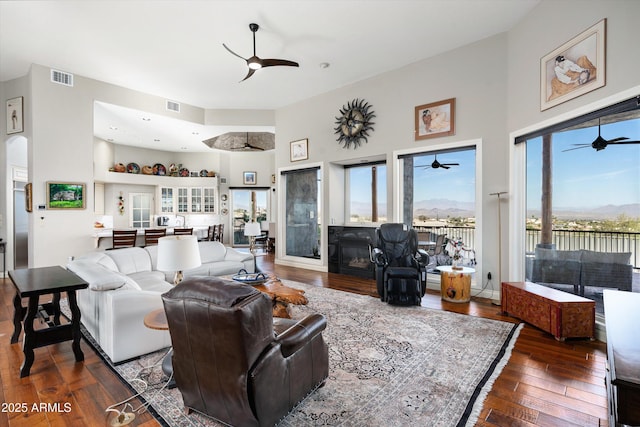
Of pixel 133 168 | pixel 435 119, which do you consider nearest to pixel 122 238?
pixel 133 168

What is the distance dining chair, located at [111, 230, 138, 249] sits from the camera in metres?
5.78

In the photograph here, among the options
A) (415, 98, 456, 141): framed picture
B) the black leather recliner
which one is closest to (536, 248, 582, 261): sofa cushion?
the black leather recliner

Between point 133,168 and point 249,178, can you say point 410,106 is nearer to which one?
point 249,178

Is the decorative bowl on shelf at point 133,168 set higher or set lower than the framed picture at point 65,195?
higher

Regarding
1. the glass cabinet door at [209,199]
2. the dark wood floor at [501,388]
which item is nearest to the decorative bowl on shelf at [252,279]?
the dark wood floor at [501,388]

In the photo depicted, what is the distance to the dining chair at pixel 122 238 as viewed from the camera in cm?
578

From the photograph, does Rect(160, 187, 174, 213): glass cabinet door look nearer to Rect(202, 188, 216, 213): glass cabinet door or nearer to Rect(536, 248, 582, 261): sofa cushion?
Rect(202, 188, 216, 213): glass cabinet door

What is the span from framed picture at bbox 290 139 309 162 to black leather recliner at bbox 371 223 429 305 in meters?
2.91

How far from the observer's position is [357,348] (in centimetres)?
277

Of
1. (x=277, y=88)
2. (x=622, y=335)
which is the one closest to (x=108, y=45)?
(x=277, y=88)

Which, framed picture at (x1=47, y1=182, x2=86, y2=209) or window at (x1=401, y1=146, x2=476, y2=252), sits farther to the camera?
window at (x1=401, y1=146, x2=476, y2=252)

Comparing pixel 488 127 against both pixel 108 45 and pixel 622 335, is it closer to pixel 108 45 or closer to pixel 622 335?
pixel 622 335

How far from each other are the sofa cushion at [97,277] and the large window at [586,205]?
4833mm

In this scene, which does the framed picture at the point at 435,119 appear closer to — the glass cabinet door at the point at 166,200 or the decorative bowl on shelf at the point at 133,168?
the glass cabinet door at the point at 166,200
